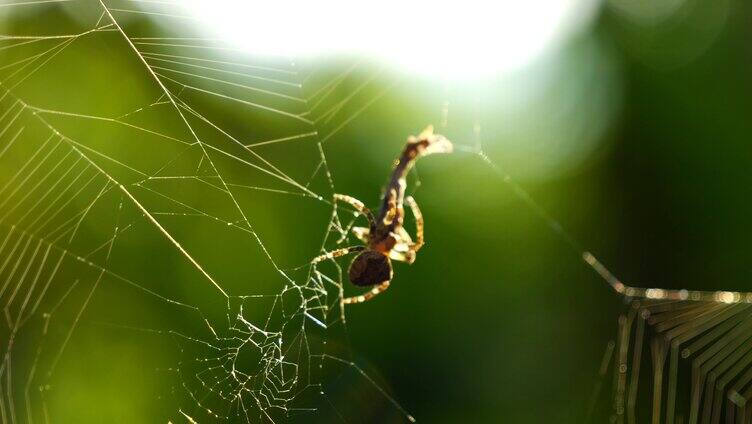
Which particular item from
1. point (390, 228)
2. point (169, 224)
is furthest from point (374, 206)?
point (390, 228)

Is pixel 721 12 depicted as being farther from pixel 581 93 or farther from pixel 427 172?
pixel 427 172

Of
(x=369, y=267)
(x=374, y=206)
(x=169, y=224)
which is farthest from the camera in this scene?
(x=374, y=206)

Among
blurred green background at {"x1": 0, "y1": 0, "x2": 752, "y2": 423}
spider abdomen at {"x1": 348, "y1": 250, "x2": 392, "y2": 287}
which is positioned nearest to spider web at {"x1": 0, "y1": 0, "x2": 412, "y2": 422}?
blurred green background at {"x1": 0, "y1": 0, "x2": 752, "y2": 423}

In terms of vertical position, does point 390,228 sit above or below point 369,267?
above

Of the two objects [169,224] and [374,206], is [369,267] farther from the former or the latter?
[374,206]

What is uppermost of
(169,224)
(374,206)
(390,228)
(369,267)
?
(374,206)

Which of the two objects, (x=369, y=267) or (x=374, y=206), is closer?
(x=369, y=267)
